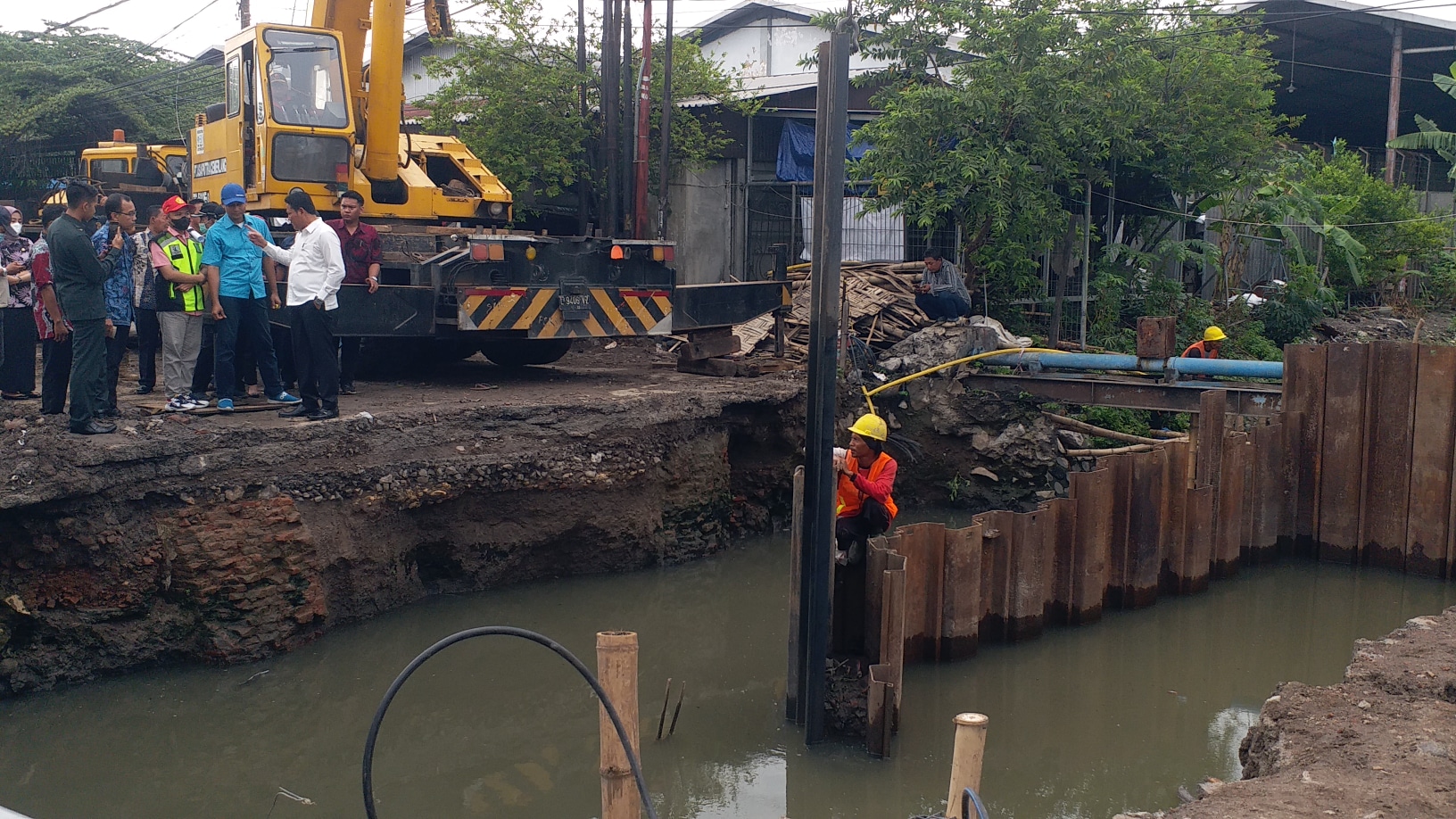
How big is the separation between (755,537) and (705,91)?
8056 mm

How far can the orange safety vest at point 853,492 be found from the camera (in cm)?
701

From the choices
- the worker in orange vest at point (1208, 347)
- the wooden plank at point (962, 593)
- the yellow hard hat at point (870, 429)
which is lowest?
the wooden plank at point (962, 593)

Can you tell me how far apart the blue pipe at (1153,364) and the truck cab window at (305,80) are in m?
6.76

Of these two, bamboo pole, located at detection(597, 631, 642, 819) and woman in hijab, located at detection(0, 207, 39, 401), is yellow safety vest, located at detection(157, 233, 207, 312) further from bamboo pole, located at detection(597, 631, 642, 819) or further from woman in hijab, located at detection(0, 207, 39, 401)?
bamboo pole, located at detection(597, 631, 642, 819)

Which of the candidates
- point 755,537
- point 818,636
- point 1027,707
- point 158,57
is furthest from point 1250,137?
point 158,57

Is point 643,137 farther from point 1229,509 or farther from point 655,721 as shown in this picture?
point 655,721

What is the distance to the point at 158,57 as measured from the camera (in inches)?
991

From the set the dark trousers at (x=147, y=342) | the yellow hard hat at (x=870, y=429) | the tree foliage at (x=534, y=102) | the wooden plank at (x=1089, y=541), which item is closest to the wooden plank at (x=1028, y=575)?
the wooden plank at (x=1089, y=541)

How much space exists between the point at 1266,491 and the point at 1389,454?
0.98 m

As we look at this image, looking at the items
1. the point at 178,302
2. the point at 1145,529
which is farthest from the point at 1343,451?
the point at 178,302

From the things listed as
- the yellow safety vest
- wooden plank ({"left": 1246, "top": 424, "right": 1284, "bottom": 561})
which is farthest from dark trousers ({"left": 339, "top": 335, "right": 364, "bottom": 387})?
wooden plank ({"left": 1246, "top": 424, "right": 1284, "bottom": 561})

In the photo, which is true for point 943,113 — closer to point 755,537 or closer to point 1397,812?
point 755,537

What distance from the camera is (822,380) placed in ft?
20.1

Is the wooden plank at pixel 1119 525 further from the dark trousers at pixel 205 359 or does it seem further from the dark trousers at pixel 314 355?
the dark trousers at pixel 205 359
